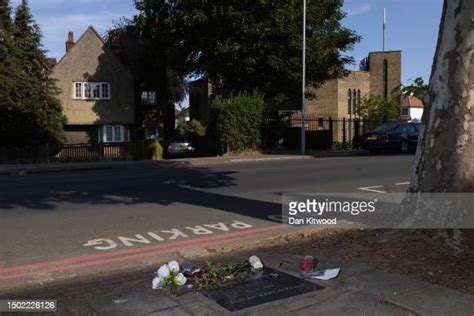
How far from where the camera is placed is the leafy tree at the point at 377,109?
43.5 metres

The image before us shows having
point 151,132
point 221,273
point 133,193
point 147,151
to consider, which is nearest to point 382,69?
point 151,132

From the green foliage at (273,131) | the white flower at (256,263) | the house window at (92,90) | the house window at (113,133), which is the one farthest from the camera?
the house window at (113,133)

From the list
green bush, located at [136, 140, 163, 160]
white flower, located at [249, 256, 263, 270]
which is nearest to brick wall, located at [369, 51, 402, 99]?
green bush, located at [136, 140, 163, 160]

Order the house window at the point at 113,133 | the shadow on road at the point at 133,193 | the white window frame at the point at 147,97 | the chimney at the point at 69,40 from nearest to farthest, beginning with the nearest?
the shadow on road at the point at 133,193, the house window at the point at 113,133, the white window frame at the point at 147,97, the chimney at the point at 69,40

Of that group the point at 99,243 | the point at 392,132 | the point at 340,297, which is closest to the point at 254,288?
the point at 340,297

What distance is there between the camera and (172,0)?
29.4 m

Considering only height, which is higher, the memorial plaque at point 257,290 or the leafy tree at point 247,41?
the leafy tree at point 247,41

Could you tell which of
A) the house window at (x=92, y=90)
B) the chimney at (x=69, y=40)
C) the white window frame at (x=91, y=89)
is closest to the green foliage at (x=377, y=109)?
the house window at (x=92, y=90)

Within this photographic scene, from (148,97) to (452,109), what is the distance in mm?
35664

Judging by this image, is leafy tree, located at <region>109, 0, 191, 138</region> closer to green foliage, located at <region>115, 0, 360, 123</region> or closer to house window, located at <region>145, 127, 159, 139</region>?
green foliage, located at <region>115, 0, 360, 123</region>

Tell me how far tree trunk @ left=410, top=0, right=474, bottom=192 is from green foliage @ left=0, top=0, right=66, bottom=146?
79.7ft

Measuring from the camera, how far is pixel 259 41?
2706cm

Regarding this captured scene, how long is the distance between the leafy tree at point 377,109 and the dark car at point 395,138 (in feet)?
56.5

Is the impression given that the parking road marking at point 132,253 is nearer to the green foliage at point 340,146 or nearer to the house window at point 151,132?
the green foliage at point 340,146
